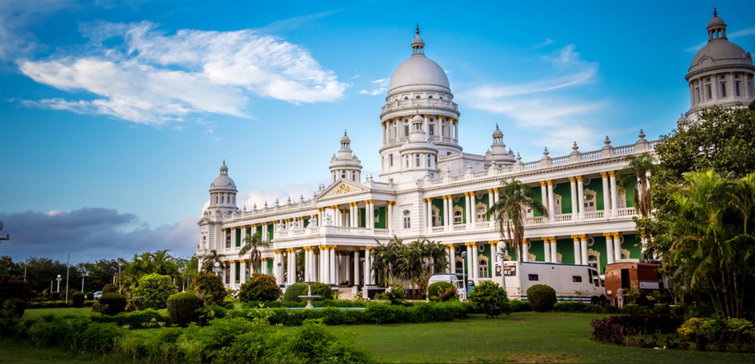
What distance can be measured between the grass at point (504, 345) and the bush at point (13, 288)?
47.3 ft

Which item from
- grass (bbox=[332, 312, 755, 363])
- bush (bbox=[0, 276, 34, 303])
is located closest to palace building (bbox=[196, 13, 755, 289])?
grass (bbox=[332, 312, 755, 363])

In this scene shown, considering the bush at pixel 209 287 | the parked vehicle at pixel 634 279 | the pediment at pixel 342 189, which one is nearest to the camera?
the bush at pixel 209 287

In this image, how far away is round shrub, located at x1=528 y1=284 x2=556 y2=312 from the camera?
32.8m

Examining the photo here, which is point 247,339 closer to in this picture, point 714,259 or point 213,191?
point 714,259

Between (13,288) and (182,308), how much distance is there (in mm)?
7651

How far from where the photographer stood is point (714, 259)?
59.6 feet

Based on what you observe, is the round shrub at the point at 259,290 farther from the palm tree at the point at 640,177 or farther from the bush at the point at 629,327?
the palm tree at the point at 640,177

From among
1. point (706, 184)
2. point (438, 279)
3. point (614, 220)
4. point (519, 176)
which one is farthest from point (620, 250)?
point (706, 184)

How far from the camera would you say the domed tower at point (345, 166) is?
269 ft

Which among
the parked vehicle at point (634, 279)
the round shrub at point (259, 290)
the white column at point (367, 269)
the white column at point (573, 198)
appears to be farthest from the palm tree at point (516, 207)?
the round shrub at point (259, 290)

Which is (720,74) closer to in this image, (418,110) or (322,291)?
(418,110)

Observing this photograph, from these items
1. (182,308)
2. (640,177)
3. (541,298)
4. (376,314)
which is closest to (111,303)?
(182,308)

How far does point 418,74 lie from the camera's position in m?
74.8

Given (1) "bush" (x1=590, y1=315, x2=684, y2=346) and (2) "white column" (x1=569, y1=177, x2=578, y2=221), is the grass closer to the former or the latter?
(1) "bush" (x1=590, y1=315, x2=684, y2=346)
